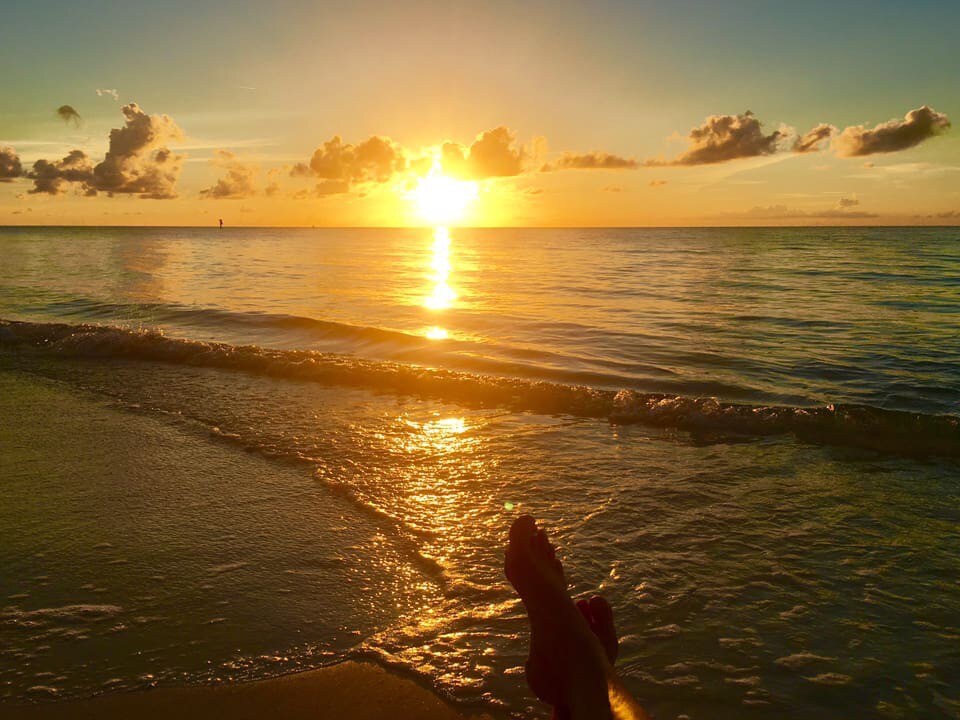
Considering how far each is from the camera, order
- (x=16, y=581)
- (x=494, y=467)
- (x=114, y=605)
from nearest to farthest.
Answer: (x=114, y=605) < (x=16, y=581) < (x=494, y=467)

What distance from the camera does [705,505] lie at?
5633 mm

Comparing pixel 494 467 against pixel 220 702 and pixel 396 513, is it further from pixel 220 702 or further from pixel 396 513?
pixel 220 702

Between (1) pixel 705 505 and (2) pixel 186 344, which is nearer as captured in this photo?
(1) pixel 705 505

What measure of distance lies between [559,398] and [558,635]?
293 inches

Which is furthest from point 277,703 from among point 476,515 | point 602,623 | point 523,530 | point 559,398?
point 559,398

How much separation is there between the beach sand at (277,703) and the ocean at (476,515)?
0.09 meters

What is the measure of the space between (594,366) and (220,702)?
10204 mm

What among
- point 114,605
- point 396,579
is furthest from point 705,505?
point 114,605

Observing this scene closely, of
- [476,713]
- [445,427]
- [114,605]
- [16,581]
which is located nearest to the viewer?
[476,713]

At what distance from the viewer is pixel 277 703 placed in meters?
3.07

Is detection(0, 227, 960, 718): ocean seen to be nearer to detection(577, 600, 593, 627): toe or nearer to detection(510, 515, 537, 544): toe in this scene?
detection(577, 600, 593, 627): toe

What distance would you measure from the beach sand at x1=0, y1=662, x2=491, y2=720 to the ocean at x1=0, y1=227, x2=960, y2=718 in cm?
9

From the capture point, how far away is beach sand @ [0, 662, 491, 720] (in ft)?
9.78

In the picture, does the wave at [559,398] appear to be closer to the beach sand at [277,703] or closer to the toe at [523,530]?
the beach sand at [277,703]
